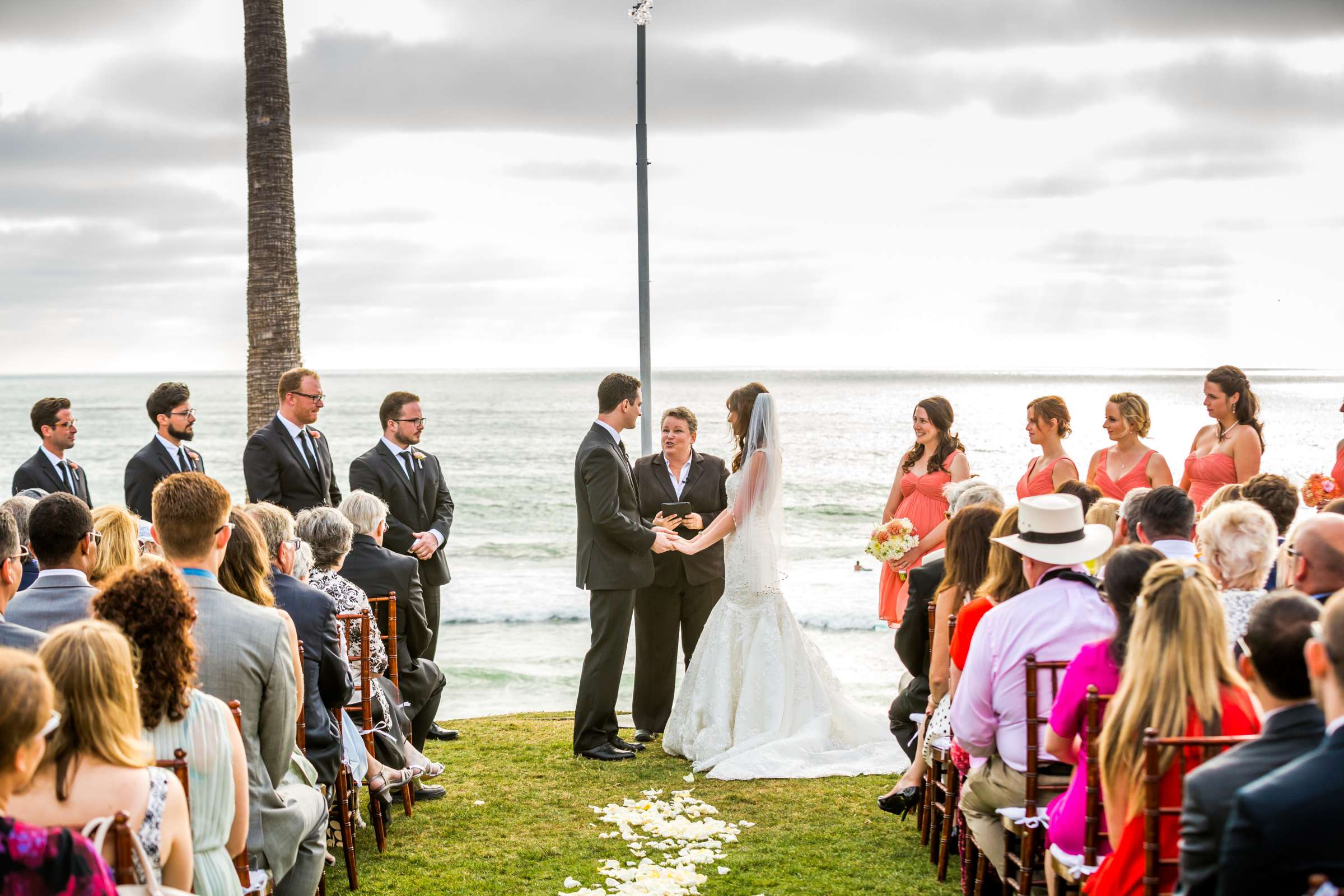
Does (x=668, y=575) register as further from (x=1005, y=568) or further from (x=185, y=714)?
(x=185, y=714)

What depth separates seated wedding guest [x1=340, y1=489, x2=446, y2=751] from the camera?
5.88 m

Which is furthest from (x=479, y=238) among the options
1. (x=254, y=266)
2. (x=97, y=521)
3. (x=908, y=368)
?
(x=908, y=368)

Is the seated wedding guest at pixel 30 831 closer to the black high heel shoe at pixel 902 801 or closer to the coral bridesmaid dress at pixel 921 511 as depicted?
the black high heel shoe at pixel 902 801

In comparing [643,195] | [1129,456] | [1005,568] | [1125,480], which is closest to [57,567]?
[1005,568]

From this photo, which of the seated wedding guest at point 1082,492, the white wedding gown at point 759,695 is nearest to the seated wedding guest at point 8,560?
the white wedding gown at point 759,695

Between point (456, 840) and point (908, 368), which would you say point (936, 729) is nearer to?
point (456, 840)

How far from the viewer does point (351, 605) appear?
5.17m

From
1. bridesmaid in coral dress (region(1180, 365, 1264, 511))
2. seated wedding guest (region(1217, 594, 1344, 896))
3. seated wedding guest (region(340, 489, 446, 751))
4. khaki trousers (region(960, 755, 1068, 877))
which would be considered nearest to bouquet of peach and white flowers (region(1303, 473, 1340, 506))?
bridesmaid in coral dress (region(1180, 365, 1264, 511))

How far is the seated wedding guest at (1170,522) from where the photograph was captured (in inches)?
176

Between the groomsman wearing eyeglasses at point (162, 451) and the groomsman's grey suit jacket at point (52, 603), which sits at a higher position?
the groomsman wearing eyeglasses at point (162, 451)

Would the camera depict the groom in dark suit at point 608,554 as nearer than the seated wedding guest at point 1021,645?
No

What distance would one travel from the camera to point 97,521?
4406mm

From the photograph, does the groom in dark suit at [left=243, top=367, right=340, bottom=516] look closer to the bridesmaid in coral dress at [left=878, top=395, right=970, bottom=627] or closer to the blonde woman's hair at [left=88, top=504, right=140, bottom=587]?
the blonde woman's hair at [left=88, top=504, right=140, bottom=587]

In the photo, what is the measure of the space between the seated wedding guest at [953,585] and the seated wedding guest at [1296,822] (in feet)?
8.13
